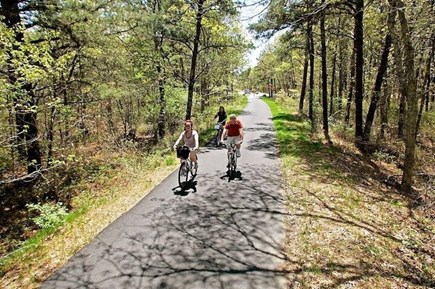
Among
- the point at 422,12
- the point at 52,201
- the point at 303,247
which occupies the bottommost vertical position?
the point at 52,201

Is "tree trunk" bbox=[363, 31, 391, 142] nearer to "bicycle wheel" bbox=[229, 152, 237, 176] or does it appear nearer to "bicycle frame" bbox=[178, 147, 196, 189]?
"bicycle wheel" bbox=[229, 152, 237, 176]

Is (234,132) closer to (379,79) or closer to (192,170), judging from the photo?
(192,170)

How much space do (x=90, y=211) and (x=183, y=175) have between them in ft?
8.53

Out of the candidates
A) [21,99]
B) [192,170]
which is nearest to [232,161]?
[192,170]

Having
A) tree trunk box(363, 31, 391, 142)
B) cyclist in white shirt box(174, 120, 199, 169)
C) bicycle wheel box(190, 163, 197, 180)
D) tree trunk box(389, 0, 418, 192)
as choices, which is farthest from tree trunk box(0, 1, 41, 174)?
tree trunk box(363, 31, 391, 142)

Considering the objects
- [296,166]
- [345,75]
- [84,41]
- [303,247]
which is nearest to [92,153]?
[84,41]

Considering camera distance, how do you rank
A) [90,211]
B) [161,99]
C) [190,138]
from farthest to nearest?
[161,99], [190,138], [90,211]

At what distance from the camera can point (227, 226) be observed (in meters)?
6.06

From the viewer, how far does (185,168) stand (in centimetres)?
848

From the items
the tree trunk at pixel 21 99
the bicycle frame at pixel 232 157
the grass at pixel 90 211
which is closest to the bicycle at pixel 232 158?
the bicycle frame at pixel 232 157

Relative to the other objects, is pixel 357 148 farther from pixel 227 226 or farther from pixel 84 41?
pixel 84 41

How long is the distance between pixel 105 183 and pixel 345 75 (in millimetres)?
29660

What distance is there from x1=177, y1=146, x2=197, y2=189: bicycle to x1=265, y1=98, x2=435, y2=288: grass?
9.28 ft

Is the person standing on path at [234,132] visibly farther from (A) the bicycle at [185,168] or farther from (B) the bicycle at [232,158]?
(A) the bicycle at [185,168]
